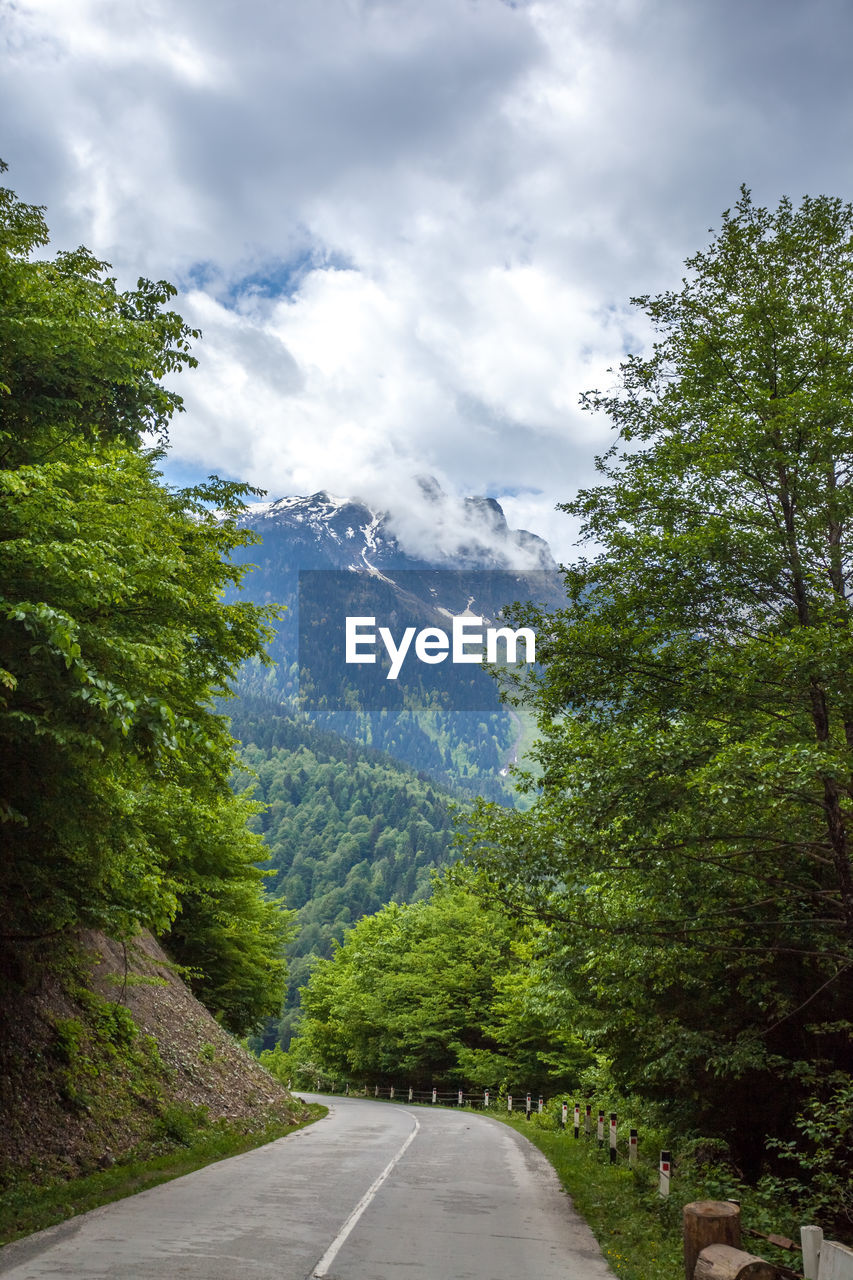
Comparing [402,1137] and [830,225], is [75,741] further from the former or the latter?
[402,1137]

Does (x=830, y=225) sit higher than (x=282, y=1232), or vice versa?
(x=830, y=225)

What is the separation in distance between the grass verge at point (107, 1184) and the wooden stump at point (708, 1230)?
6.06 m

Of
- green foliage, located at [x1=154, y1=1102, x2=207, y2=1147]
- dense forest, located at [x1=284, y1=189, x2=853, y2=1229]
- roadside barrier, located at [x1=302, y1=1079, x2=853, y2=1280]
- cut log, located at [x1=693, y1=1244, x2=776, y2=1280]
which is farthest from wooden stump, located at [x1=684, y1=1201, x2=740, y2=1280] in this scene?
green foliage, located at [x1=154, y1=1102, x2=207, y2=1147]

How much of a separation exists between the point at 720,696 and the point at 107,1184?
9678mm

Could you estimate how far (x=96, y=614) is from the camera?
8.83 m

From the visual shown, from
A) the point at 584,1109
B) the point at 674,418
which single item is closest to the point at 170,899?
the point at 674,418

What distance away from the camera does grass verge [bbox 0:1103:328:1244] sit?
872cm

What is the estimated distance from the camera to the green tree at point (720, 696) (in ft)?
31.9

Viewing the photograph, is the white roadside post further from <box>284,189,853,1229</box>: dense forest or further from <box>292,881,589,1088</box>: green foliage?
<box>292,881,589,1088</box>: green foliage

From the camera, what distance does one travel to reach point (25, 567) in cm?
772

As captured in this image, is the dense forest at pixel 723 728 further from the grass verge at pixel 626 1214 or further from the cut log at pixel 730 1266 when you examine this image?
the cut log at pixel 730 1266

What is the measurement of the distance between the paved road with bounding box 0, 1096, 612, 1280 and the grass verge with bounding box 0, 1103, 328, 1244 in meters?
0.25

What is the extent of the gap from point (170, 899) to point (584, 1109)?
16228mm

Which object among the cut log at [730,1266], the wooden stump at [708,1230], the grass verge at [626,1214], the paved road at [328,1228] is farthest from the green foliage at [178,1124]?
the cut log at [730,1266]
